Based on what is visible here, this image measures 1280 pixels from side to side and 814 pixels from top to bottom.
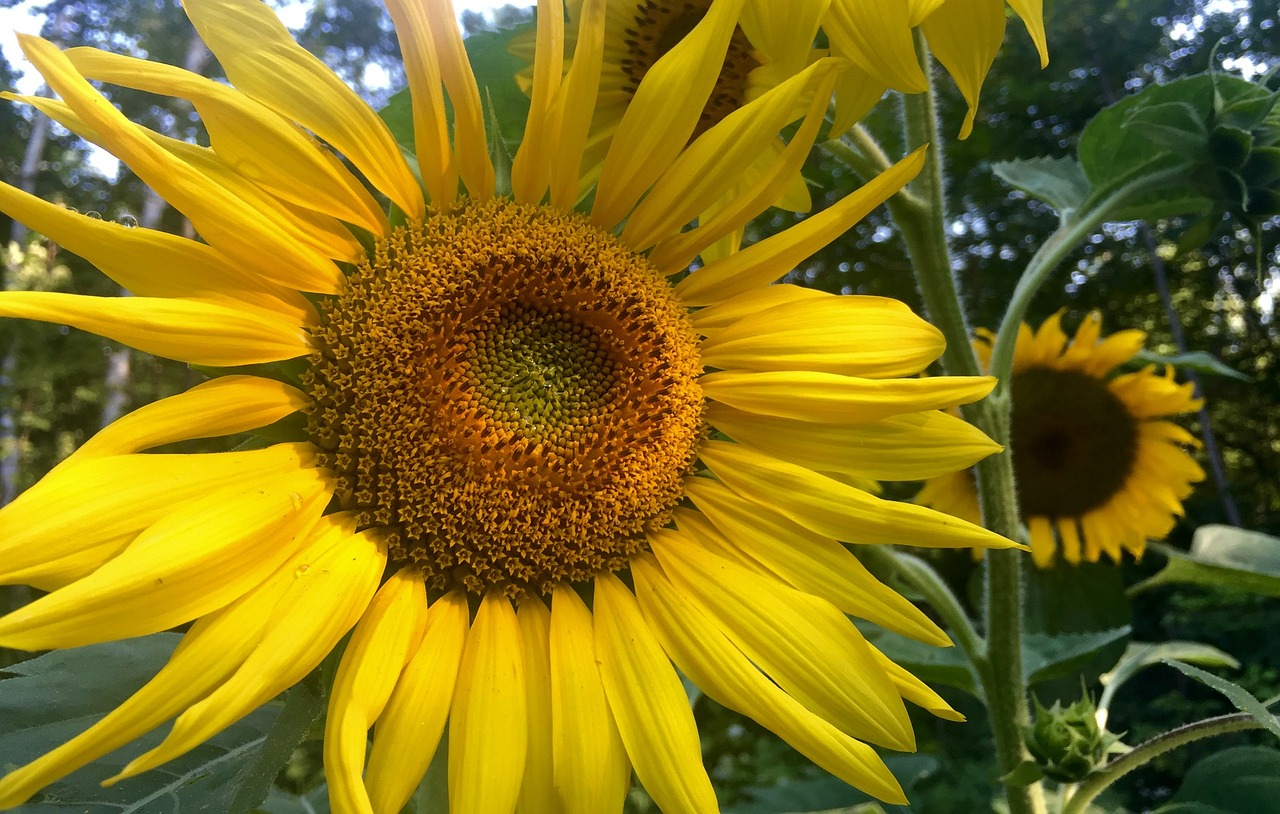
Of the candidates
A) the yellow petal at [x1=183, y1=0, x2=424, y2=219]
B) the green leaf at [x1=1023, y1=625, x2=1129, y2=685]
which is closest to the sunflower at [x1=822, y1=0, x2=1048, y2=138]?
the yellow petal at [x1=183, y1=0, x2=424, y2=219]

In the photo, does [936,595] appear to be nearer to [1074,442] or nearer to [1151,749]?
[1151,749]

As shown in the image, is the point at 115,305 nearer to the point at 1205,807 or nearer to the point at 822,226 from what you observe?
the point at 822,226

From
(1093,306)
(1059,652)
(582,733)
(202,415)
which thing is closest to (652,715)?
(582,733)

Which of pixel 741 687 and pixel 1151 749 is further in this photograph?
pixel 1151 749

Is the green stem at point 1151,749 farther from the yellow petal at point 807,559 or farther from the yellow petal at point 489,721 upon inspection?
the yellow petal at point 489,721

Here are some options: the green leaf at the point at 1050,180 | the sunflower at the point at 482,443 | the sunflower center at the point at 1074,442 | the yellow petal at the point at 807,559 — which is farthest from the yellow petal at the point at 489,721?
the sunflower center at the point at 1074,442

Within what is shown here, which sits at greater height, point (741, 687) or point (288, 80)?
point (288, 80)

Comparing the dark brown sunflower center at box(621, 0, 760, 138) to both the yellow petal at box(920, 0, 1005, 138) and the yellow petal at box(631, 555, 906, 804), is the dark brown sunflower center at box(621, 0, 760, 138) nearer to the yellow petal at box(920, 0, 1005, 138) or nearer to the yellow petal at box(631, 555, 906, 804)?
the yellow petal at box(920, 0, 1005, 138)

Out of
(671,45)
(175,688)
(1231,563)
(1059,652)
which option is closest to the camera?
(175,688)
